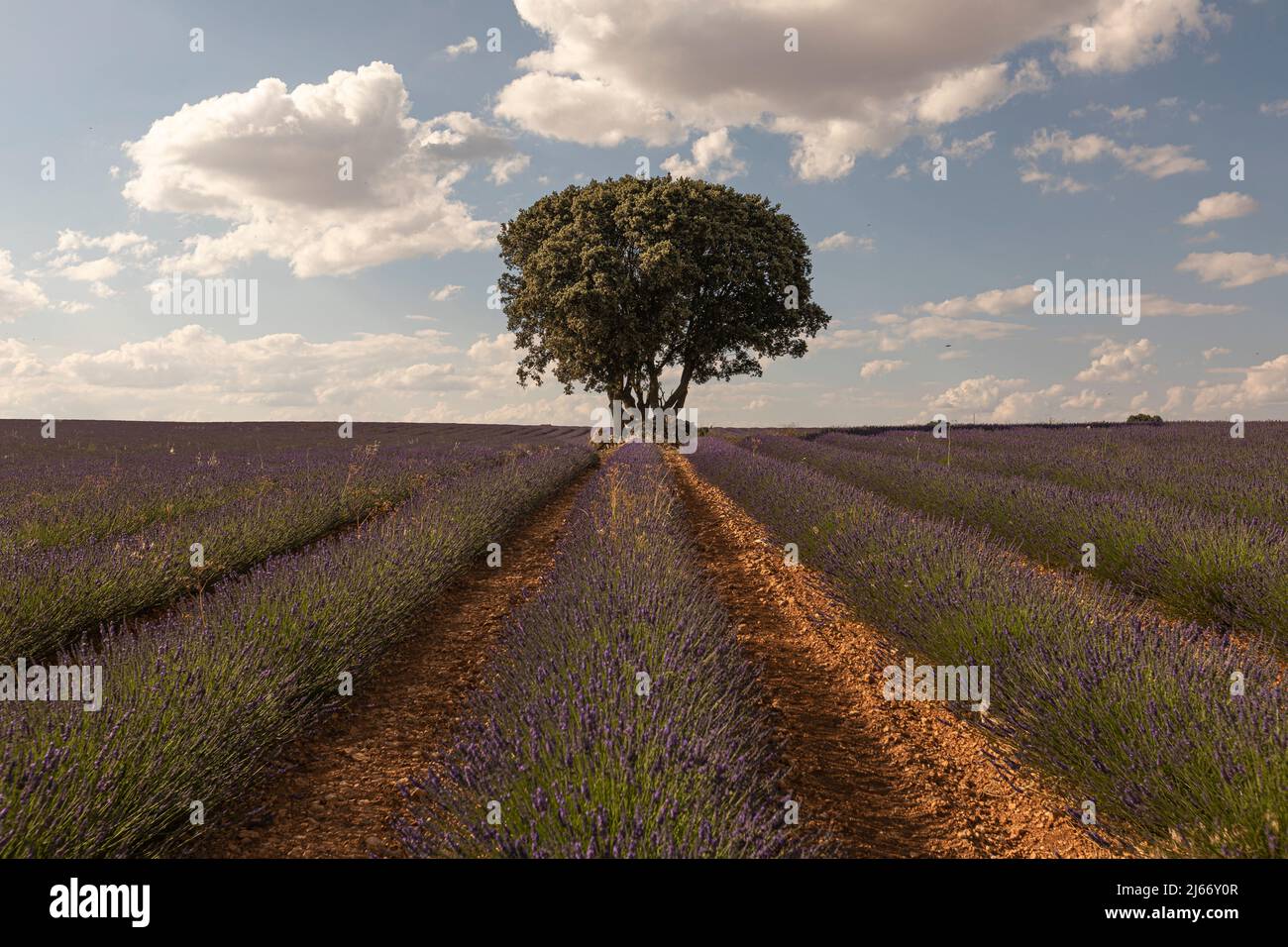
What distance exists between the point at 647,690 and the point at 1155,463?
11203 mm

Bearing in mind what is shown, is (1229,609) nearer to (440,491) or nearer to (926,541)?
(926,541)

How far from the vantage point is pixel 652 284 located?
20.8m

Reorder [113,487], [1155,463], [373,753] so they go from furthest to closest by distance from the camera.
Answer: [1155,463] → [113,487] → [373,753]

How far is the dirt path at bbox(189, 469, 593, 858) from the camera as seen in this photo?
2.33m

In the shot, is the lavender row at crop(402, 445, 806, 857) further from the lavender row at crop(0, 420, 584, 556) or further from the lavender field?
the lavender row at crop(0, 420, 584, 556)

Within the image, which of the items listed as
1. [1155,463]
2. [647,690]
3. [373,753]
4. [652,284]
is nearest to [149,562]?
[373,753]

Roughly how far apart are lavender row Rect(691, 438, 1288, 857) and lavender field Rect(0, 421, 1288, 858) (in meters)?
0.01

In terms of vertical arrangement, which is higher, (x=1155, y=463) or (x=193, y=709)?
(x=1155, y=463)

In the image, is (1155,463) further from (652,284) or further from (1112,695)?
(652,284)

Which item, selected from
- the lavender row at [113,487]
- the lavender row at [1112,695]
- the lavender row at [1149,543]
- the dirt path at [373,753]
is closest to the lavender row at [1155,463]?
the lavender row at [1149,543]

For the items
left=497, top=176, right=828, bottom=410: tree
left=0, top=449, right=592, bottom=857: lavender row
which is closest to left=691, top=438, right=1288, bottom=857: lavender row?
left=0, top=449, right=592, bottom=857: lavender row

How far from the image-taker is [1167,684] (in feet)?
7.91

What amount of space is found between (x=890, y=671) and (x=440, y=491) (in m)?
A: 6.83

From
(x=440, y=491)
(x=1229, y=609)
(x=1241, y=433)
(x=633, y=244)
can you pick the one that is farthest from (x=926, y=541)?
(x=633, y=244)
